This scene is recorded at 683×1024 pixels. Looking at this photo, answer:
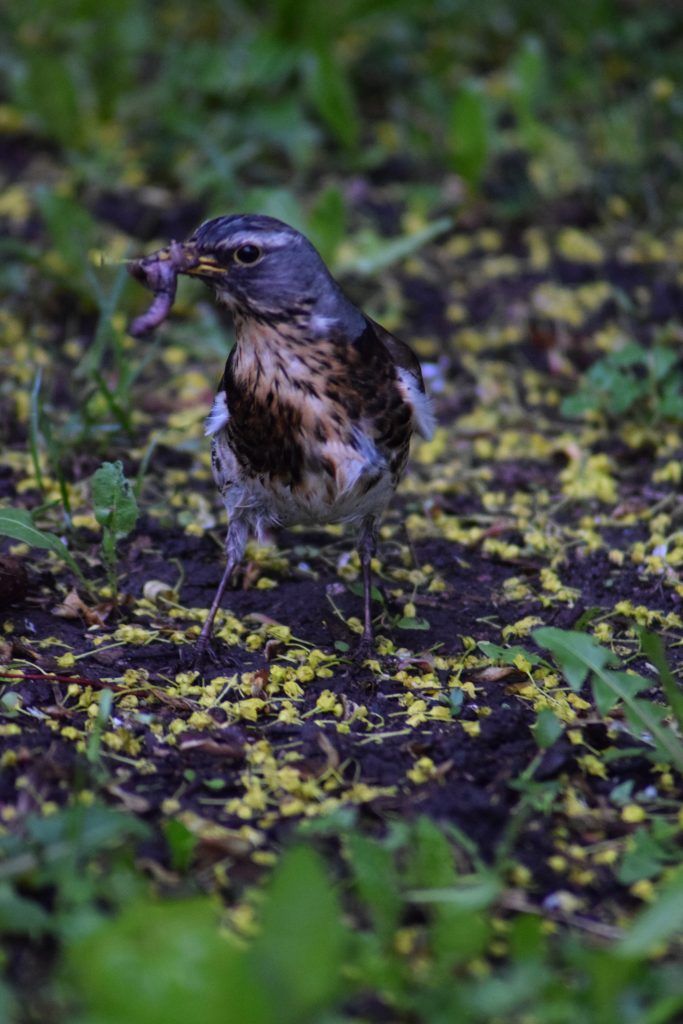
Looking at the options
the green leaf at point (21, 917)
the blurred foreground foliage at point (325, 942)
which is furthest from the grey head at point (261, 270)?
the green leaf at point (21, 917)

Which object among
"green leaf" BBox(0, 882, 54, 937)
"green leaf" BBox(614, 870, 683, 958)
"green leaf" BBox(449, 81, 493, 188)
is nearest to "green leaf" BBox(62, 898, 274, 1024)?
"green leaf" BBox(0, 882, 54, 937)

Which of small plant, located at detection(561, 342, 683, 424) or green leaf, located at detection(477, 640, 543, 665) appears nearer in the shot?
green leaf, located at detection(477, 640, 543, 665)

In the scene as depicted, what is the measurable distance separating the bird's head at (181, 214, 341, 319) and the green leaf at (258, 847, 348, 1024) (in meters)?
2.05

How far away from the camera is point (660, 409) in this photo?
6.01m

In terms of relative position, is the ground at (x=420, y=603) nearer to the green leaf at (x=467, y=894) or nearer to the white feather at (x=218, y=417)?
the green leaf at (x=467, y=894)

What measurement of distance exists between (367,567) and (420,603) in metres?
0.28

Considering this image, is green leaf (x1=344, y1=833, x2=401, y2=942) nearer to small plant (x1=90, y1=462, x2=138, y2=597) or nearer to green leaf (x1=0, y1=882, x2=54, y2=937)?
green leaf (x1=0, y1=882, x2=54, y2=937)

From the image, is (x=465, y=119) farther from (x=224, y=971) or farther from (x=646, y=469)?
(x=224, y=971)

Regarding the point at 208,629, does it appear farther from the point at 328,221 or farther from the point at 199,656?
the point at 328,221

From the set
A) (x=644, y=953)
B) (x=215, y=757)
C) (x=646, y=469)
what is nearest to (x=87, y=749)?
(x=215, y=757)

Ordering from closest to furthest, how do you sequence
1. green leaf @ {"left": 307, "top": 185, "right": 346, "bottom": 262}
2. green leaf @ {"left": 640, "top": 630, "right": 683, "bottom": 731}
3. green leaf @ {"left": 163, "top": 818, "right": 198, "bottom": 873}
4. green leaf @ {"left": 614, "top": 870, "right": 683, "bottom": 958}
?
green leaf @ {"left": 614, "top": 870, "right": 683, "bottom": 958} → green leaf @ {"left": 163, "top": 818, "right": 198, "bottom": 873} → green leaf @ {"left": 640, "top": 630, "right": 683, "bottom": 731} → green leaf @ {"left": 307, "top": 185, "right": 346, "bottom": 262}

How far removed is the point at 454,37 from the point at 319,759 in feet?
22.1

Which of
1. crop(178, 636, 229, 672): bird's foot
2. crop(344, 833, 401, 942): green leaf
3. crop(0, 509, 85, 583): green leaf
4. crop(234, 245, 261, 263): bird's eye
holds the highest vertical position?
crop(234, 245, 261, 263): bird's eye

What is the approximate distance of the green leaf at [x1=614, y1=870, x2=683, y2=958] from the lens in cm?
275
